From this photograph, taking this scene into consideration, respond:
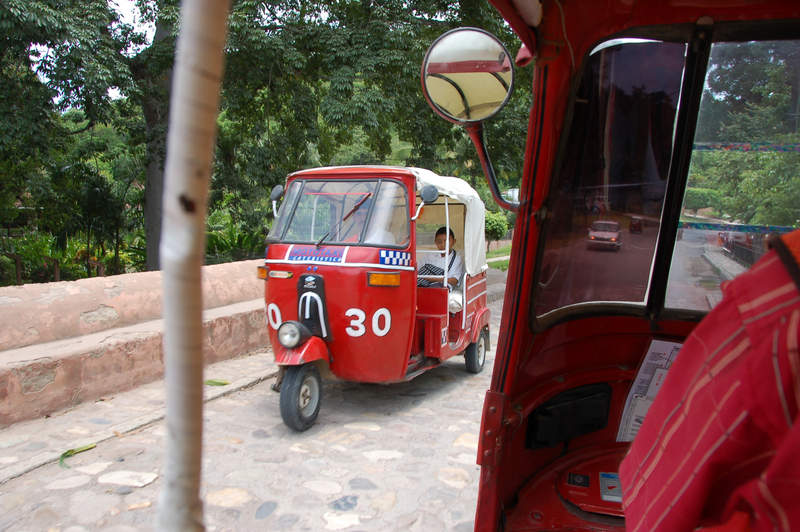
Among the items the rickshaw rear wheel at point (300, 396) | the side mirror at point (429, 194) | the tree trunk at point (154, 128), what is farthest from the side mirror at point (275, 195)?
the tree trunk at point (154, 128)

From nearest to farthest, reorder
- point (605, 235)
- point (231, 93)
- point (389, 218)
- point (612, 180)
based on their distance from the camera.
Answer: point (612, 180)
point (605, 235)
point (389, 218)
point (231, 93)

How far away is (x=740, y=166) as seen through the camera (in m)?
2.25

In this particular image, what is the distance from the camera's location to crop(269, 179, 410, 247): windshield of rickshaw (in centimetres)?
497

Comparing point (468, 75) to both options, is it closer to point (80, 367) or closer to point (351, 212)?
point (351, 212)

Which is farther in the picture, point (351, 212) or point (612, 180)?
point (351, 212)

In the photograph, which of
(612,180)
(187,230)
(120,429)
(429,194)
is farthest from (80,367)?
(187,230)

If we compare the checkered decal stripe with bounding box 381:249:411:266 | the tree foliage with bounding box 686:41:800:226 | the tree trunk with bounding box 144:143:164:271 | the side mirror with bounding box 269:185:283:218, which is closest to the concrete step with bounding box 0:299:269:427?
the side mirror with bounding box 269:185:283:218

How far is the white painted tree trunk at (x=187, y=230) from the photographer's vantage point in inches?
26.5

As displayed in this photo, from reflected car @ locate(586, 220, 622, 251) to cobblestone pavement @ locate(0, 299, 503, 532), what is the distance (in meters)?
1.89

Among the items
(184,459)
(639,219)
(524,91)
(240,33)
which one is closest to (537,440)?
(639,219)


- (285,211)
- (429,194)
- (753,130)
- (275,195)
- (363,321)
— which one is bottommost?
(363,321)

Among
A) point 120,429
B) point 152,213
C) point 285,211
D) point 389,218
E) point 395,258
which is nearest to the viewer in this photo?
point 120,429

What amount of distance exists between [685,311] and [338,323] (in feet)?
9.66

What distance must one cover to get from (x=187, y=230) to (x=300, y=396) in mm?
4055
